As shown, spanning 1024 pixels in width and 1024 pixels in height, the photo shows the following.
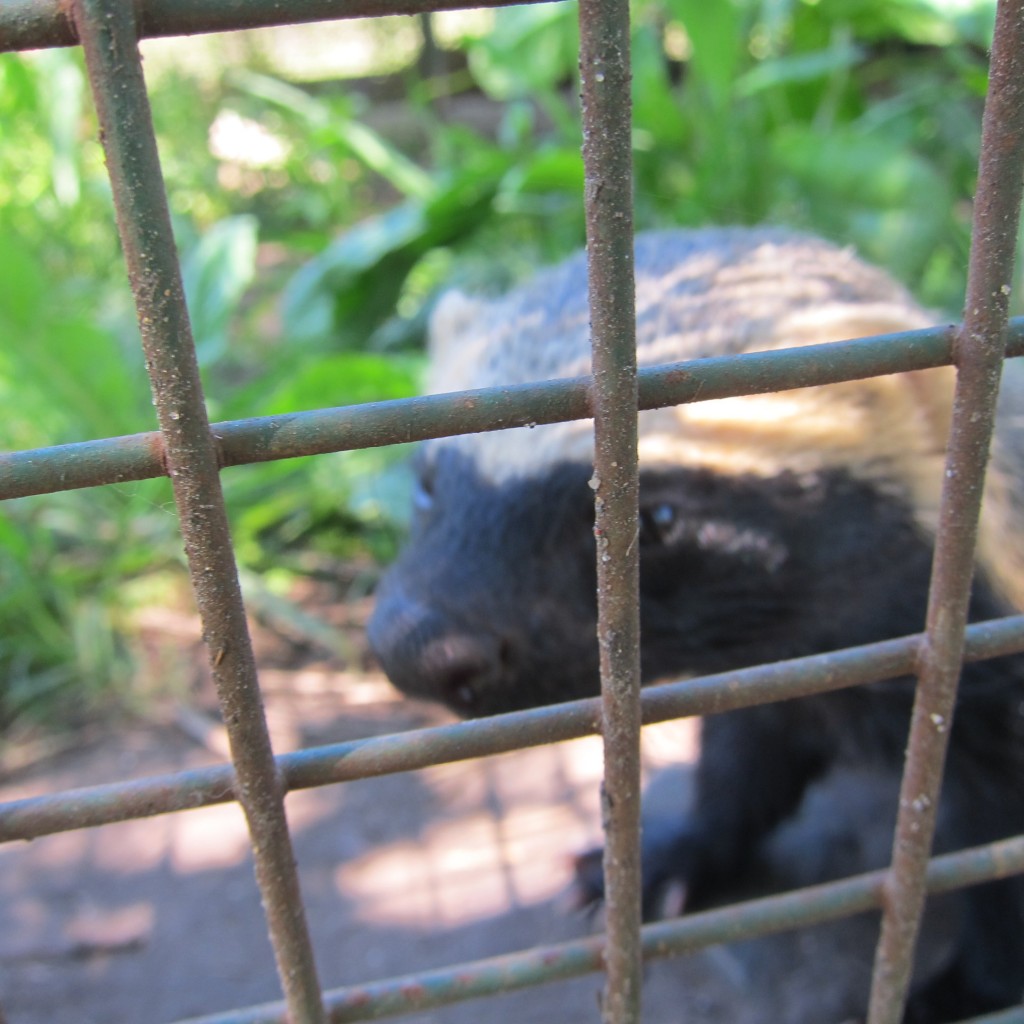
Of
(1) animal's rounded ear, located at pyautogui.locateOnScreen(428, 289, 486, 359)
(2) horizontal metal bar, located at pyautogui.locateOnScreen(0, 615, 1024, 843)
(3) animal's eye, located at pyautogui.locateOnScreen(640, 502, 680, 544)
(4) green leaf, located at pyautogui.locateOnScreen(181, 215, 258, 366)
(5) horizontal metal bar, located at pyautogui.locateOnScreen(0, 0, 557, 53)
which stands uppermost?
(4) green leaf, located at pyautogui.locateOnScreen(181, 215, 258, 366)

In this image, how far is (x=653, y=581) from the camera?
4.04 ft

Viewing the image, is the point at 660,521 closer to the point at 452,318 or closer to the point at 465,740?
the point at 465,740

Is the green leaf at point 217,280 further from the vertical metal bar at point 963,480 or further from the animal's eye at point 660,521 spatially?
the vertical metal bar at point 963,480

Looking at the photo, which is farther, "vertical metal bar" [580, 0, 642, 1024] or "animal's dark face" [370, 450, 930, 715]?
"animal's dark face" [370, 450, 930, 715]

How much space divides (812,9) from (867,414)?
2.91m

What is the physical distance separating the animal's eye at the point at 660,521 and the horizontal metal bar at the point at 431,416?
536 mm

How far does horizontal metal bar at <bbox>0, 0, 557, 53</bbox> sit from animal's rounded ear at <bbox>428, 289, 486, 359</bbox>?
116 centimetres

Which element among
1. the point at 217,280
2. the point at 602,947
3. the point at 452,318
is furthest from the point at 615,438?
the point at 217,280

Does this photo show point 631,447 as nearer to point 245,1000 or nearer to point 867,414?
point 867,414

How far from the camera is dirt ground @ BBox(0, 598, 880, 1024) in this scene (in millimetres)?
1603

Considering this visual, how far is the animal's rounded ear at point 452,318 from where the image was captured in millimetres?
1735

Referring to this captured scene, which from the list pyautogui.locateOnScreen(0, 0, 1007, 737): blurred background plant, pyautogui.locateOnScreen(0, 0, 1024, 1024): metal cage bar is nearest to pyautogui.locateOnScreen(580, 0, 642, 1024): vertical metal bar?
pyautogui.locateOnScreen(0, 0, 1024, 1024): metal cage bar

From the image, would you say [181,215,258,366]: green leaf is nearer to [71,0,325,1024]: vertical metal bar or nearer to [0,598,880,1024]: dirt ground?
[0,598,880,1024]: dirt ground

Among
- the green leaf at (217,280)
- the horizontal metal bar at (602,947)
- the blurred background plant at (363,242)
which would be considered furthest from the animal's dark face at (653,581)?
the green leaf at (217,280)
